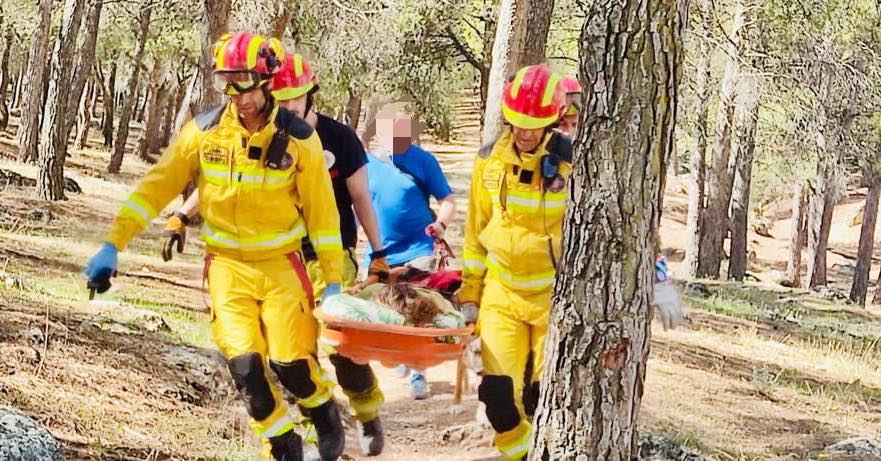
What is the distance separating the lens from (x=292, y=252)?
16.3 feet

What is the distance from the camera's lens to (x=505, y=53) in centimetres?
874

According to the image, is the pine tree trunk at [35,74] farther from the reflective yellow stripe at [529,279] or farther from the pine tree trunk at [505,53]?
the reflective yellow stripe at [529,279]

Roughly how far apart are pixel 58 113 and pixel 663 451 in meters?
12.6

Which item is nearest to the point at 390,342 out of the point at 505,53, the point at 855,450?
the point at 855,450

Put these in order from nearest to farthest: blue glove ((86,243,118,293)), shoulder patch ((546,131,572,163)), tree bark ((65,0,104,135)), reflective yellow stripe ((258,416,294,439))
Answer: blue glove ((86,243,118,293)), reflective yellow stripe ((258,416,294,439)), shoulder patch ((546,131,572,163)), tree bark ((65,0,104,135))

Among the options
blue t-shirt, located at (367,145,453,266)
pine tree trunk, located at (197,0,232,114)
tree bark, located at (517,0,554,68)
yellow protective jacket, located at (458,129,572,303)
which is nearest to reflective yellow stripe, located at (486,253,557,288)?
yellow protective jacket, located at (458,129,572,303)

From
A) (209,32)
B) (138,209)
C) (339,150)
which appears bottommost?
(138,209)

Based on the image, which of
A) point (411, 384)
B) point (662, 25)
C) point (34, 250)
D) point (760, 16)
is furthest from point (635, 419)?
point (760, 16)

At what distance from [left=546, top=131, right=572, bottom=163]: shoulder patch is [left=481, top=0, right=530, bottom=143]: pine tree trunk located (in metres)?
3.45

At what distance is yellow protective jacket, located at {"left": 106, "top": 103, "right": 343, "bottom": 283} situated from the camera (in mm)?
4777

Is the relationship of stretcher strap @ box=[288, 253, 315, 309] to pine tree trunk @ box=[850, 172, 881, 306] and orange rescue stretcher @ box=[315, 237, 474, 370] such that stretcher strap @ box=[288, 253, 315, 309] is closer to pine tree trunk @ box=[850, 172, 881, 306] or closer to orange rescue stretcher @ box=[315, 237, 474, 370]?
orange rescue stretcher @ box=[315, 237, 474, 370]

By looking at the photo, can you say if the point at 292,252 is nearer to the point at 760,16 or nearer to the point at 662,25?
the point at 662,25

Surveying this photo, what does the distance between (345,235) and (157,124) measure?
30.4 m

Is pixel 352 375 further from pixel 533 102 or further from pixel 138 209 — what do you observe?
pixel 533 102
